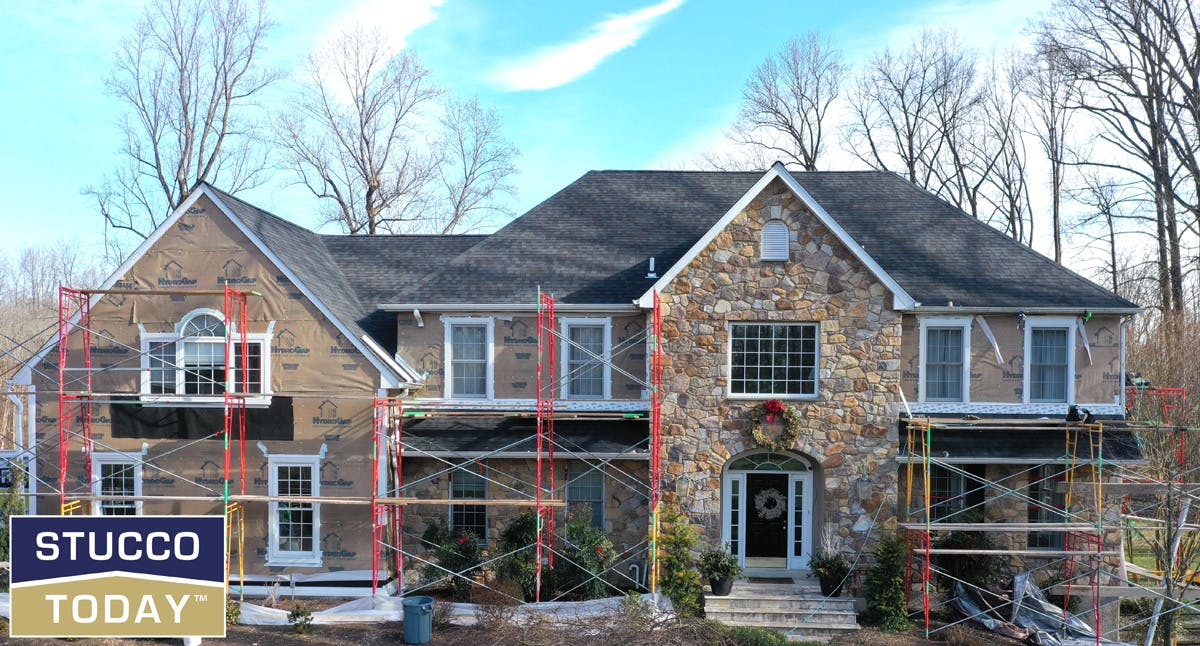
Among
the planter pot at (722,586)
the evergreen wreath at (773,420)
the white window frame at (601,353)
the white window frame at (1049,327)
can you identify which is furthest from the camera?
the white window frame at (601,353)

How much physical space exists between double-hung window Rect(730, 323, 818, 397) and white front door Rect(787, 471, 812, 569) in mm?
2050

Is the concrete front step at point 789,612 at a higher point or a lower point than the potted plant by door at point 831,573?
lower

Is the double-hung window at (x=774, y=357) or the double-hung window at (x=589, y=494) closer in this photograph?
the double-hung window at (x=774, y=357)

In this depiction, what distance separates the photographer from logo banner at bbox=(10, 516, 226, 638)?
1285 cm

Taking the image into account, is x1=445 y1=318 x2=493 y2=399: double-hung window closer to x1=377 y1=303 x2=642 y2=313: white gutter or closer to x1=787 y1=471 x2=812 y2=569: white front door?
x1=377 y1=303 x2=642 y2=313: white gutter

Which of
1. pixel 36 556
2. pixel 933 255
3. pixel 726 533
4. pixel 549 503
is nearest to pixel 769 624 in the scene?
pixel 726 533

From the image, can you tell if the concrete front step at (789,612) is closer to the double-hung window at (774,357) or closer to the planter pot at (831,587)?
the planter pot at (831,587)

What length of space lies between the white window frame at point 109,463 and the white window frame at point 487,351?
6234mm

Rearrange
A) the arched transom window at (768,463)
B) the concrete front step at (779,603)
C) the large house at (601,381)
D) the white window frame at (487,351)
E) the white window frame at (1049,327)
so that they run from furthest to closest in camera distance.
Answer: the white window frame at (487,351) → the white window frame at (1049,327) → the arched transom window at (768,463) → the large house at (601,381) → the concrete front step at (779,603)

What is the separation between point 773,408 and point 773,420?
0.29 metres

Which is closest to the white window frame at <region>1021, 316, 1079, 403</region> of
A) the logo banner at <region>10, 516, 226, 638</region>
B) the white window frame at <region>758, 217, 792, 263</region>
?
the white window frame at <region>758, 217, 792, 263</region>

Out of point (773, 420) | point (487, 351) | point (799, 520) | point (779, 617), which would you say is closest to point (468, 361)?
point (487, 351)

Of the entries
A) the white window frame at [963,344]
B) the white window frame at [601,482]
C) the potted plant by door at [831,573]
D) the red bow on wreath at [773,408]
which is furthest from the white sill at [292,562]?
the white window frame at [963,344]

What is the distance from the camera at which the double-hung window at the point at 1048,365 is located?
1717cm
